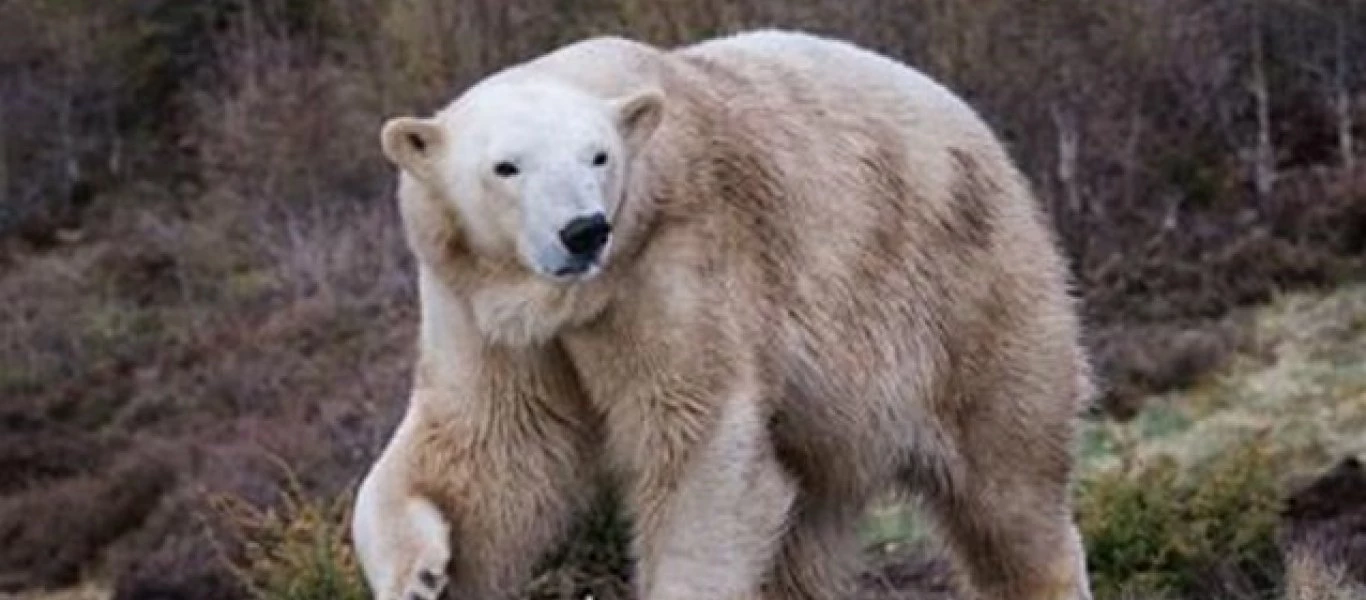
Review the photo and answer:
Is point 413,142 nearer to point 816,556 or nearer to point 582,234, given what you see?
point 582,234

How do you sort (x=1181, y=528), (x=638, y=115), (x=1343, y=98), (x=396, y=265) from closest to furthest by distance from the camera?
1. (x=638, y=115)
2. (x=1181, y=528)
3. (x=1343, y=98)
4. (x=396, y=265)

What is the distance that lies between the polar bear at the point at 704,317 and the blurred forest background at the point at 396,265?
604 cm

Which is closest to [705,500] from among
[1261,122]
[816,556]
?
[816,556]

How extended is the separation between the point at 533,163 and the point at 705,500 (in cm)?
84

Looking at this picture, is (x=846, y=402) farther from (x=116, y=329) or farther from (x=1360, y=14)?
(x=116, y=329)

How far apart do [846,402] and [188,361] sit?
27146mm

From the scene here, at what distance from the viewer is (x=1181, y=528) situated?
50.4 feet

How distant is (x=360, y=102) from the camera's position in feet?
118

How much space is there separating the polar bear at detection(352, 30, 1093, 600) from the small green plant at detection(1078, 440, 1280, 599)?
7506 millimetres

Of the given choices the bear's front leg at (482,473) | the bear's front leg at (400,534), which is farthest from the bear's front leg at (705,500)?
the bear's front leg at (400,534)

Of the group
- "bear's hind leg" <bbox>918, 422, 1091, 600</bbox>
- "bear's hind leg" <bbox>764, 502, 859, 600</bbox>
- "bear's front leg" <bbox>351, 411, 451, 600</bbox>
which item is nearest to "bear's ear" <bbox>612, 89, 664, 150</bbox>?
"bear's front leg" <bbox>351, 411, 451, 600</bbox>

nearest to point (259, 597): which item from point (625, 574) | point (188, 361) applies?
point (625, 574)

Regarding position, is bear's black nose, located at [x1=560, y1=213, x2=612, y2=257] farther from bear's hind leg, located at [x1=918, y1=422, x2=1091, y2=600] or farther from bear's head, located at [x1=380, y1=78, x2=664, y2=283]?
bear's hind leg, located at [x1=918, y1=422, x2=1091, y2=600]

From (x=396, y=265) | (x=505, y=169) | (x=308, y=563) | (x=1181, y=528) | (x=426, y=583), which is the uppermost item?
(x=505, y=169)
